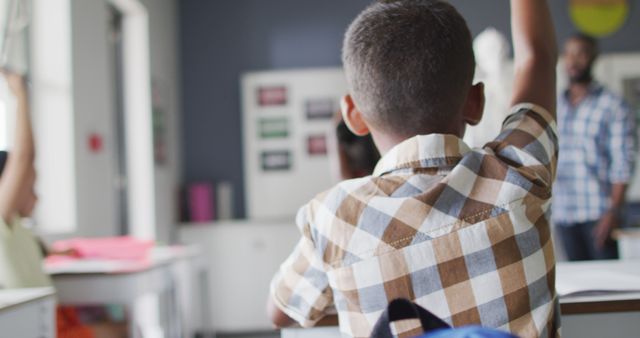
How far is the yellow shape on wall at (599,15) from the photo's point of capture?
17.6 ft

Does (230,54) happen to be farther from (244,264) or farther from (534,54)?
(534,54)

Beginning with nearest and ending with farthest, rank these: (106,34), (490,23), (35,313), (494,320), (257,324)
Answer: (494,320) → (35,313) → (106,34) → (257,324) → (490,23)

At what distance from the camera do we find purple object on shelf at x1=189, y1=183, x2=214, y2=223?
5.26m

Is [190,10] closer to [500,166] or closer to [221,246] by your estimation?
[221,246]

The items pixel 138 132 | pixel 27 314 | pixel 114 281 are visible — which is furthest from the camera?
pixel 138 132

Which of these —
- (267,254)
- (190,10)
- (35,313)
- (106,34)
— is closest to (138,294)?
(35,313)

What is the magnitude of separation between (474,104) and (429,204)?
8.4 inches

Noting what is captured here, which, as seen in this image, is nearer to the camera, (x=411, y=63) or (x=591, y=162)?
(x=411, y=63)

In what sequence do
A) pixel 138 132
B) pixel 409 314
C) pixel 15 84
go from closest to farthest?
pixel 409 314 → pixel 15 84 → pixel 138 132

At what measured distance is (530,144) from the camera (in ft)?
2.86

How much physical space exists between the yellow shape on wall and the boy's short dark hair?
494 cm

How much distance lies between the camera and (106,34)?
405 centimetres

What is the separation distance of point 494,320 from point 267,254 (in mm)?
4287

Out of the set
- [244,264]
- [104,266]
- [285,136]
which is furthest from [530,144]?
[285,136]
